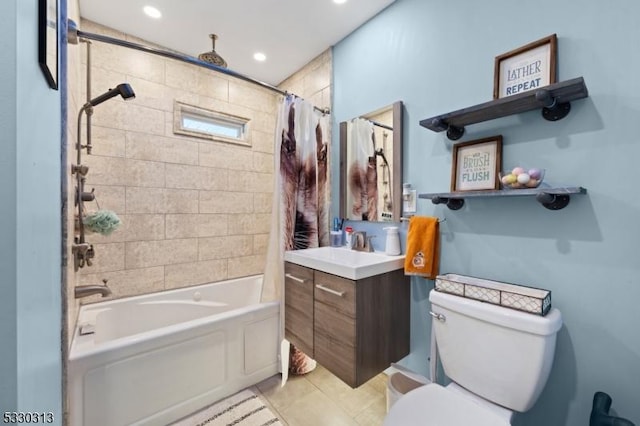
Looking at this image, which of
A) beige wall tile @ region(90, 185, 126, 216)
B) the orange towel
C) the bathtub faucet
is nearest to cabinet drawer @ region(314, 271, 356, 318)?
the orange towel

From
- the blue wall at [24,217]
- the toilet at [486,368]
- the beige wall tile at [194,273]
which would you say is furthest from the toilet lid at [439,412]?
the beige wall tile at [194,273]

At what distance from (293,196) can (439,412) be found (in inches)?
60.5

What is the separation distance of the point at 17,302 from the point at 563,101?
6.11 feet

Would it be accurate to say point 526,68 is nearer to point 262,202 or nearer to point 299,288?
point 299,288

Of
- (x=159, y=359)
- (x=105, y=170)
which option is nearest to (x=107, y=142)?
(x=105, y=170)

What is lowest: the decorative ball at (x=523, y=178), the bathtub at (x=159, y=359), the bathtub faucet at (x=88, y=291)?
the bathtub at (x=159, y=359)

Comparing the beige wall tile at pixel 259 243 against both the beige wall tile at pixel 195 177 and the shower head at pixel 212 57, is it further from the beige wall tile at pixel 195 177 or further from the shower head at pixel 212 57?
the shower head at pixel 212 57

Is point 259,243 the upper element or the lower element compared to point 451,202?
lower

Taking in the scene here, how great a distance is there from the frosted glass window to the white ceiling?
52 centimetres

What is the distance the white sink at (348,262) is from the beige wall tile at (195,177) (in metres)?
1.22

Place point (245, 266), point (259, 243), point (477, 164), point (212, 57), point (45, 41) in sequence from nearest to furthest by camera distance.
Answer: point (45, 41) → point (477, 164) → point (212, 57) → point (245, 266) → point (259, 243)

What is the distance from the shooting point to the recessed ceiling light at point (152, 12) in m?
1.93

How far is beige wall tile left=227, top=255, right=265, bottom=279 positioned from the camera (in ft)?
9.09

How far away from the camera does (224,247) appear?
8.92 ft
